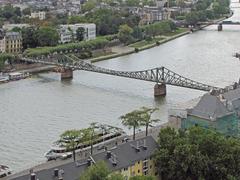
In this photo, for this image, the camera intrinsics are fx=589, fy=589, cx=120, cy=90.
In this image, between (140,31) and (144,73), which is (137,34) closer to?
(140,31)

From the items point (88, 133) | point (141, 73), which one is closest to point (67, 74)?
point (141, 73)

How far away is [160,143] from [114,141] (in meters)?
2.95

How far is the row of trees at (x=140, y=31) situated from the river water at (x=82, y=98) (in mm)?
5346

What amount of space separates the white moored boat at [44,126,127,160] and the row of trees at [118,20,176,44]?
88.4ft

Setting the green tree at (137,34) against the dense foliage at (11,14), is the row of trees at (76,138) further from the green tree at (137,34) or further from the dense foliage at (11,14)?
the dense foliage at (11,14)

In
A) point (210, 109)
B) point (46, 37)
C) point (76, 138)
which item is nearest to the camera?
point (76, 138)

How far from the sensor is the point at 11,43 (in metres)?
38.8

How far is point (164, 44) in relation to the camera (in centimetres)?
4675

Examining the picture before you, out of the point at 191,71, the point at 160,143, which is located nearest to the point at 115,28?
the point at 191,71

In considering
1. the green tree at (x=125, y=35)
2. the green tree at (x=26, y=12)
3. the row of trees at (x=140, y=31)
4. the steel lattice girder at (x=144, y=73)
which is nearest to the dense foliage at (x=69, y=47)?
the steel lattice girder at (x=144, y=73)

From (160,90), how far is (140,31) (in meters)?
22.5

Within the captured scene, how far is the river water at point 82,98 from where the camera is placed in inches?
763

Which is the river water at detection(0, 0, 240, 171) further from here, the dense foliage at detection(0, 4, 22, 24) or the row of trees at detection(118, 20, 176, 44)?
the dense foliage at detection(0, 4, 22, 24)

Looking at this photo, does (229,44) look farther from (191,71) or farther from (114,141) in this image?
(114,141)
